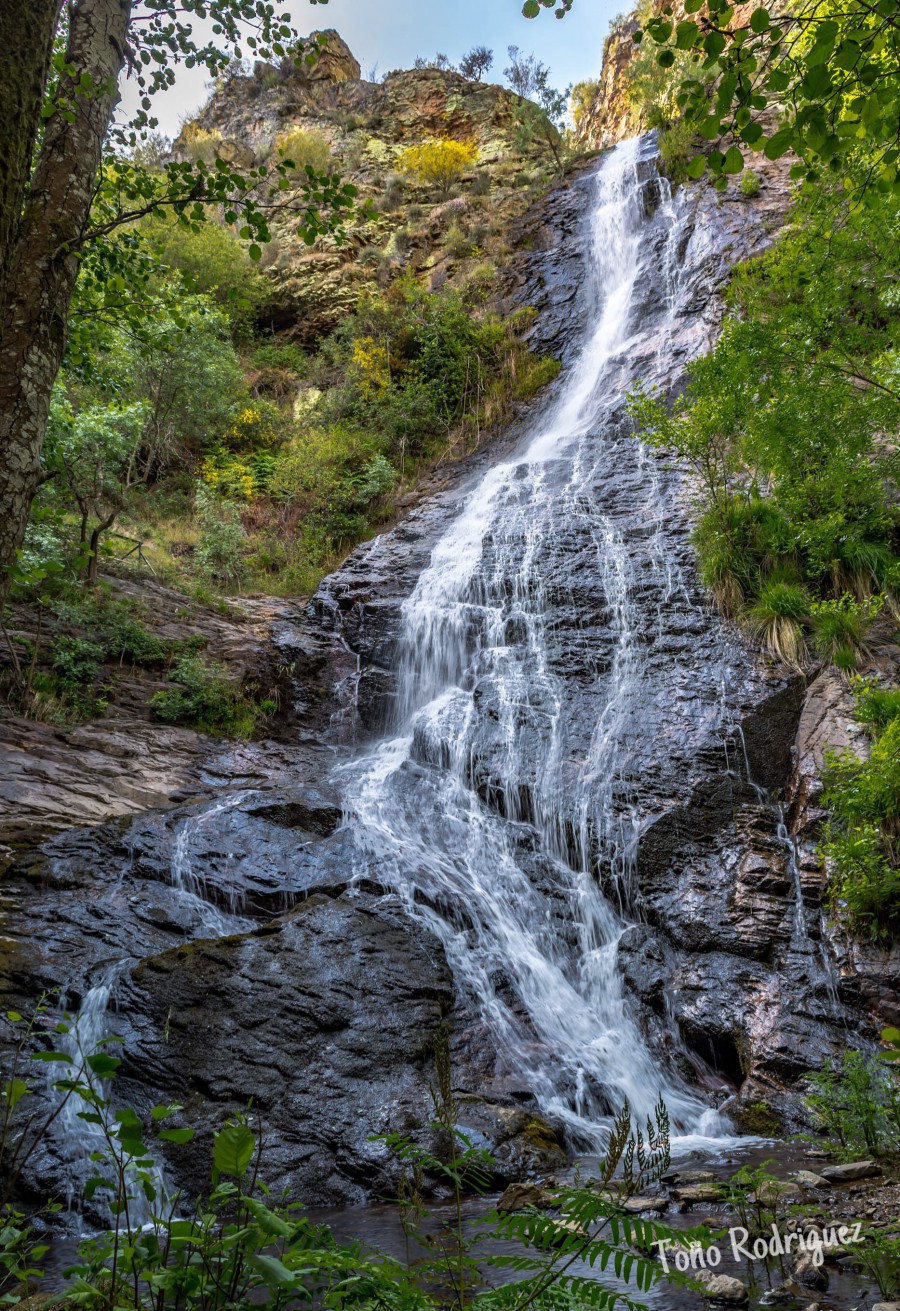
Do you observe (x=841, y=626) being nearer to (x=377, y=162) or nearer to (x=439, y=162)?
(x=439, y=162)

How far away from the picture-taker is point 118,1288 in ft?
5.72

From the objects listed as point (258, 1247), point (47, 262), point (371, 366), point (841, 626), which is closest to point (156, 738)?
point (47, 262)

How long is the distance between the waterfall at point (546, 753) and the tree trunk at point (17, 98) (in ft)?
18.1

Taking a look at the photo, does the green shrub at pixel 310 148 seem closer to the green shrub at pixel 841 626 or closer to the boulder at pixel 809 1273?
the green shrub at pixel 841 626

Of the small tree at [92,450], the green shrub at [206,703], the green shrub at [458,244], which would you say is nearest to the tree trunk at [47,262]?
the small tree at [92,450]

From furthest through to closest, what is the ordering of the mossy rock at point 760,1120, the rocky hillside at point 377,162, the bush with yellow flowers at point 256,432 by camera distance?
the rocky hillside at point 377,162, the bush with yellow flowers at point 256,432, the mossy rock at point 760,1120

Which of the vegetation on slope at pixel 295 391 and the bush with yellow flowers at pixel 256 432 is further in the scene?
the bush with yellow flowers at pixel 256 432

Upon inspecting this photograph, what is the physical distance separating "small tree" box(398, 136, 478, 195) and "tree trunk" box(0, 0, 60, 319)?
82.9 feet

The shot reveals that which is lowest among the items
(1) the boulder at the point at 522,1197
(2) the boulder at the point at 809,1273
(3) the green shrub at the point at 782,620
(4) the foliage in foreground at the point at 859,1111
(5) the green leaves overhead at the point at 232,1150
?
(2) the boulder at the point at 809,1273

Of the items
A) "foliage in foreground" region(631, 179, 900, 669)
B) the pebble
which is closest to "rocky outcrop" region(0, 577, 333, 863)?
the pebble

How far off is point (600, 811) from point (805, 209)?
7.03 metres

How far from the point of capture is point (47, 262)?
2.81m

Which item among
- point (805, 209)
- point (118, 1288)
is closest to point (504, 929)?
point (118, 1288)

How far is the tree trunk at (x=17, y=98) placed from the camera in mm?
2104
